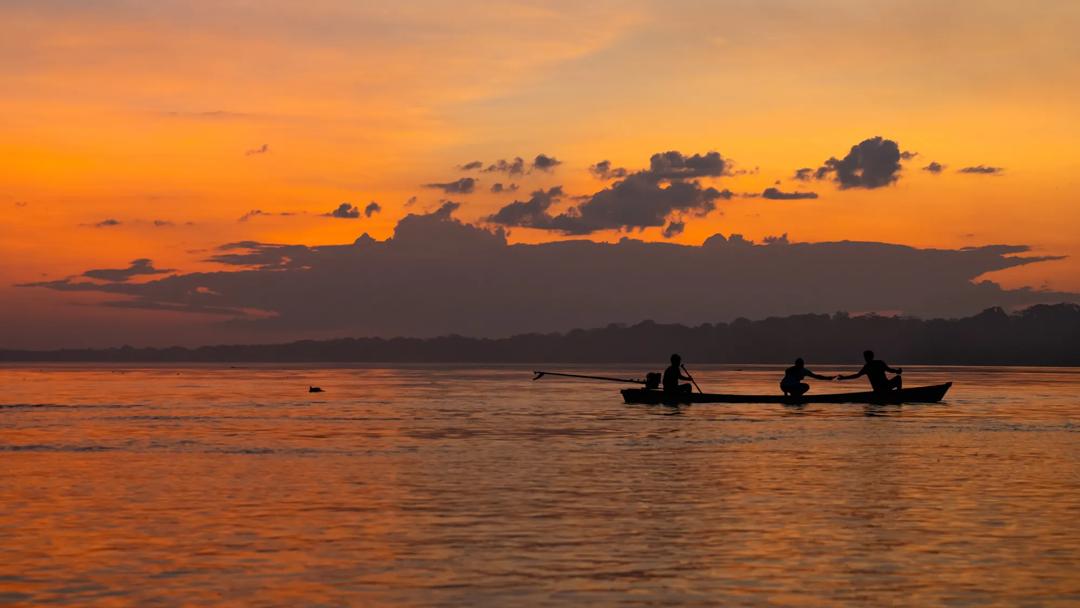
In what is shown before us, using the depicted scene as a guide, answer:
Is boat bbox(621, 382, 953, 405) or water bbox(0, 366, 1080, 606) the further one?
boat bbox(621, 382, 953, 405)

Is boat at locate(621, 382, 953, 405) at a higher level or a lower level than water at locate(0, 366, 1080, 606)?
higher

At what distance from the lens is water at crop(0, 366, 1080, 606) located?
18.5m

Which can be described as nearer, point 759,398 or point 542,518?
point 542,518

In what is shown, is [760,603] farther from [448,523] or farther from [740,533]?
[448,523]

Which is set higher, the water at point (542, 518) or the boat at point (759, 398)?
the boat at point (759, 398)

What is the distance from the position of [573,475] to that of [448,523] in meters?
9.83

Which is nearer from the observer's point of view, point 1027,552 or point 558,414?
point 1027,552

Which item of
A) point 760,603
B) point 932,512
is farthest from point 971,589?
point 932,512

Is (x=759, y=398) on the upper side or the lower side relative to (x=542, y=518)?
upper

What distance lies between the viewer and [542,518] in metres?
25.8

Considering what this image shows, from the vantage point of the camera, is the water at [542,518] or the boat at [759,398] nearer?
the water at [542,518]

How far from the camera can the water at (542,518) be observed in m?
18.5

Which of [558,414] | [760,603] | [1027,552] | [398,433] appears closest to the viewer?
[760,603]

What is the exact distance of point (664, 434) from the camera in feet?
170
